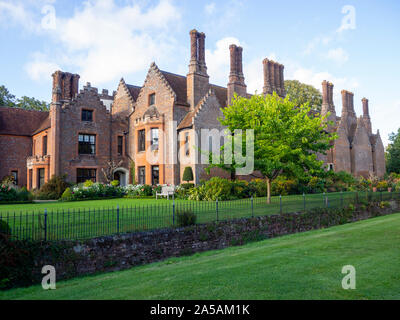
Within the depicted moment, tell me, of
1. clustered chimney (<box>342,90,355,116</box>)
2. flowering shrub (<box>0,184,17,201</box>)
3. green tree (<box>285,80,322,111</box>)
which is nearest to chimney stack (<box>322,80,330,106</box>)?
clustered chimney (<box>342,90,355,116</box>)

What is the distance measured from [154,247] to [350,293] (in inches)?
282

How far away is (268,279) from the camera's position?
256 inches

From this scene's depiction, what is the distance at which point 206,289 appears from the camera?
6.13 m

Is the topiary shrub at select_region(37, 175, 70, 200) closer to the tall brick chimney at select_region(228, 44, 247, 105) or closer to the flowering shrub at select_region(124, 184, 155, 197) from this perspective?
the flowering shrub at select_region(124, 184, 155, 197)

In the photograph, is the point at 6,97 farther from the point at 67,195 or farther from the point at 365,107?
the point at 365,107

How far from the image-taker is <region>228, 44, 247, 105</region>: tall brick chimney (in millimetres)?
29359

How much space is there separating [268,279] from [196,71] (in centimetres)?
2381

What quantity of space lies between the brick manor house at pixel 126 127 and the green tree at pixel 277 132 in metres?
7.72

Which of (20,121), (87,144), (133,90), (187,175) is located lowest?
(187,175)

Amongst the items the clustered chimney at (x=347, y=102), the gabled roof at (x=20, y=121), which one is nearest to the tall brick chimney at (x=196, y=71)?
the gabled roof at (x=20, y=121)

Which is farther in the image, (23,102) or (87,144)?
(23,102)

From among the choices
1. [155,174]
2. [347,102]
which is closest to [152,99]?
[155,174]

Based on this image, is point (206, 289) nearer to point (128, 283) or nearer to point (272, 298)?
point (272, 298)
